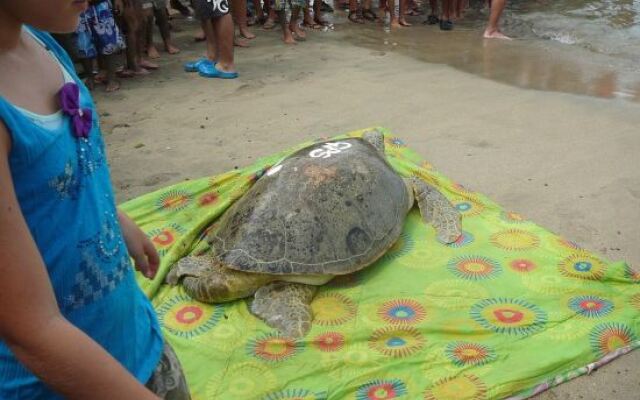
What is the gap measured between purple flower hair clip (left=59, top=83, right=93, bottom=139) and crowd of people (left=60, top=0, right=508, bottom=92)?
426 centimetres

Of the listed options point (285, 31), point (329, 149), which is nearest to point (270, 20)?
point (285, 31)

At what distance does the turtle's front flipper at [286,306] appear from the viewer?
7.92 feet

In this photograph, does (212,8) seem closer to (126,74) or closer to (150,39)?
(126,74)

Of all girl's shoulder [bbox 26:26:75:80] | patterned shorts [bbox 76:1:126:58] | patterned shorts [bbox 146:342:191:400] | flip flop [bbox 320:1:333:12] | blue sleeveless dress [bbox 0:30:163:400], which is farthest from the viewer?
flip flop [bbox 320:1:333:12]

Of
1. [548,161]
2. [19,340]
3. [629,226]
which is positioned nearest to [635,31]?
[548,161]

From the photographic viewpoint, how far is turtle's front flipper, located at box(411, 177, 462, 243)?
9.85ft

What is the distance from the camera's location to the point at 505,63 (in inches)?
248

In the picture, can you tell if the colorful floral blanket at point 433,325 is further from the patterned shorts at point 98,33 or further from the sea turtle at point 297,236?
the patterned shorts at point 98,33

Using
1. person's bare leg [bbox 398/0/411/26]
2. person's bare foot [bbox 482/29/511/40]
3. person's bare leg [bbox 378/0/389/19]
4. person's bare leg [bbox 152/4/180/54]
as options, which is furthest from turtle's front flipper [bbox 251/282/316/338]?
person's bare leg [bbox 378/0/389/19]

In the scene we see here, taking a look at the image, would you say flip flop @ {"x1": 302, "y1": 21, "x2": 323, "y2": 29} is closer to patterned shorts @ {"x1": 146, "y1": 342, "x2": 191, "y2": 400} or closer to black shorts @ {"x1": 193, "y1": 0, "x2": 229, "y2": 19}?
black shorts @ {"x1": 193, "y1": 0, "x2": 229, "y2": 19}

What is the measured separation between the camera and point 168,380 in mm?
1274

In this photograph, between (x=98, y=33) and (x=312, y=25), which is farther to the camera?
(x=312, y=25)

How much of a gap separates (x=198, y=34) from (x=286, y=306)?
6.28 metres

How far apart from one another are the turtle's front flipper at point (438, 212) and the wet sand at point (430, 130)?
437mm
